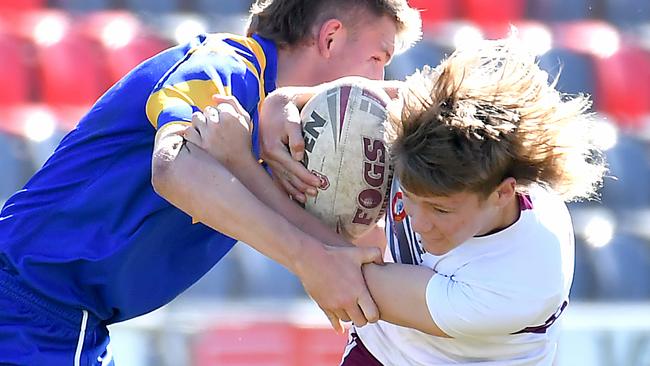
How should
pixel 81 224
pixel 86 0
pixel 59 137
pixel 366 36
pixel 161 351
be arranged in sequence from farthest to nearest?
pixel 86 0
pixel 59 137
pixel 161 351
pixel 366 36
pixel 81 224

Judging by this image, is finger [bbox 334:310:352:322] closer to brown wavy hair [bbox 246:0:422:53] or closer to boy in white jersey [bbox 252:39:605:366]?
boy in white jersey [bbox 252:39:605:366]

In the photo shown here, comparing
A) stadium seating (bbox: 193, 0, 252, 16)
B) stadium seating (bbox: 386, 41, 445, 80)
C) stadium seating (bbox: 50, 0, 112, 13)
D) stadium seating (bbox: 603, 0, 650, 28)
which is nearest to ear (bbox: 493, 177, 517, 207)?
stadium seating (bbox: 386, 41, 445, 80)

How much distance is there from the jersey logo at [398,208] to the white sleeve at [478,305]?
226 millimetres

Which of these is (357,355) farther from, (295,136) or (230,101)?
(230,101)

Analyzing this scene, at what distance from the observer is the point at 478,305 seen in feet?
8.10

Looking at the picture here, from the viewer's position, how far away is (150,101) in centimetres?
264

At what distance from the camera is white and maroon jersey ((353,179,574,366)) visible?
2.48 m

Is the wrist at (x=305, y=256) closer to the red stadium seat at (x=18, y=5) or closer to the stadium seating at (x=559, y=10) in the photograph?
the red stadium seat at (x=18, y=5)

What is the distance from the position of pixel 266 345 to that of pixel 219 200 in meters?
2.42

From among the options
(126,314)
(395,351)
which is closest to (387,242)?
(395,351)

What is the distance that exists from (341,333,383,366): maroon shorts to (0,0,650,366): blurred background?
1.74m

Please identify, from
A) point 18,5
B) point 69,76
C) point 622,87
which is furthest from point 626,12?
point 18,5

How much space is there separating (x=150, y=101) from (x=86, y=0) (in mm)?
5047

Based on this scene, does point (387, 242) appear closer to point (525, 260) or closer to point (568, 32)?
point (525, 260)
